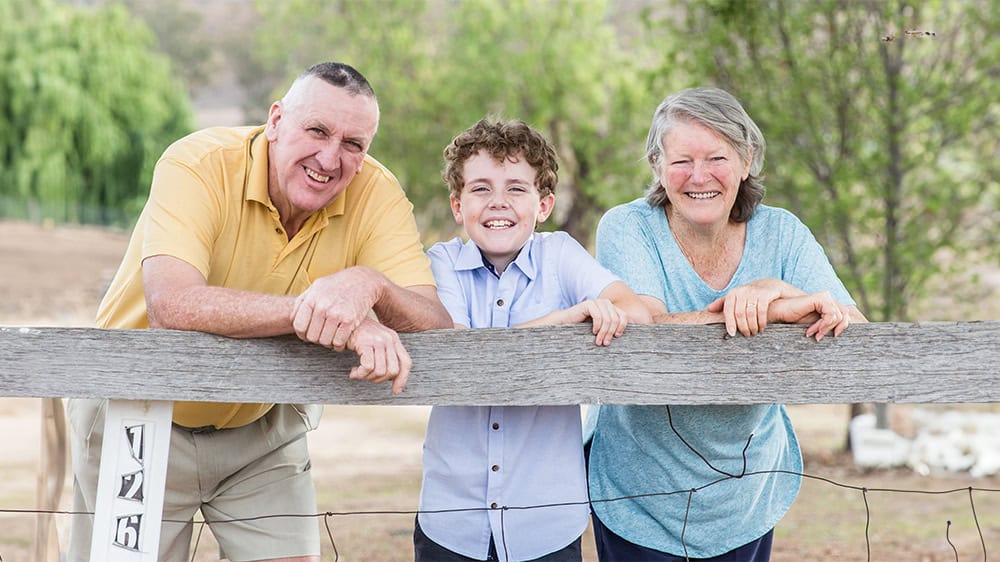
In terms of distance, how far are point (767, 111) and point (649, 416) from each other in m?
6.55

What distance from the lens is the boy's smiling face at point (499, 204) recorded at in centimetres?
254

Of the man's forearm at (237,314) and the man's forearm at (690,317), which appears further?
the man's forearm at (690,317)

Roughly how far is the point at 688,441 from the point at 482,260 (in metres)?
0.63

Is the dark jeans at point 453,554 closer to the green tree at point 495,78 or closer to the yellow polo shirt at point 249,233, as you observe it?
the yellow polo shirt at point 249,233

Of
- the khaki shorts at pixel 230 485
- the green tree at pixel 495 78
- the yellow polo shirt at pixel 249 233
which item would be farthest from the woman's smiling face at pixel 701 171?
the green tree at pixel 495 78

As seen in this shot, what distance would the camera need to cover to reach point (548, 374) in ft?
6.81

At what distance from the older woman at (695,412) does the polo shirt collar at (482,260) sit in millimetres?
176

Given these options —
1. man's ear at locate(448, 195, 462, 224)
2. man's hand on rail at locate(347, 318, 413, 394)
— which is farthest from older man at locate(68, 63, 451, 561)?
man's hand on rail at locate(347, 318, 413, 394)

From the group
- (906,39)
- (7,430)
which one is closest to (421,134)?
(7,430)

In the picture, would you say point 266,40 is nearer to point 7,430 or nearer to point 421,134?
point 421,134

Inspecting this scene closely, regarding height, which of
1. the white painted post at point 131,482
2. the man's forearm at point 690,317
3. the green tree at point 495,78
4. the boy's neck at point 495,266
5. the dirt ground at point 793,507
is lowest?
the dirt ground at point 793,507

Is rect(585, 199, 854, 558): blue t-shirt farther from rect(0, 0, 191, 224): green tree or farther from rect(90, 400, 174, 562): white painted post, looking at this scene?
rect(0, 0, 191, 224): green tree

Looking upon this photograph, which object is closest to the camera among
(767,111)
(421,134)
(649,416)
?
(649,416)

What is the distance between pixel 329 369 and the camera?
206 centimetres
